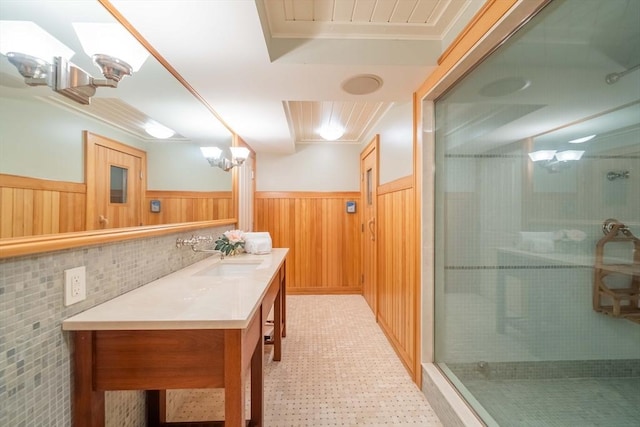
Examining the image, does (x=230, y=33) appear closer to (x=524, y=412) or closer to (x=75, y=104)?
(x=75, y=104)

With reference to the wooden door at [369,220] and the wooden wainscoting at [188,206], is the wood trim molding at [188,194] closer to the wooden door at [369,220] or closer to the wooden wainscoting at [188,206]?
the wooden wainscoting at [188,206]

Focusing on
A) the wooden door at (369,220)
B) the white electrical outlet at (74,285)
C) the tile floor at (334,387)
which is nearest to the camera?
the white electrical outlet at (74,285)

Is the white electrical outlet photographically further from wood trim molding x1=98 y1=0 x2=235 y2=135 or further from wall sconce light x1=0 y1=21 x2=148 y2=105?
wood trim molding x1=98 y1=0 x2=235 y2=135

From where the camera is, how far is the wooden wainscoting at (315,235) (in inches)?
153

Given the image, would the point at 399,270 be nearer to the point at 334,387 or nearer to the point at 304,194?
the point at 334,387

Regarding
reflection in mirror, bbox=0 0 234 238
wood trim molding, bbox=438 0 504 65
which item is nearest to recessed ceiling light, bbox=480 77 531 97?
wood trim molding, bbox=438 0 504 65

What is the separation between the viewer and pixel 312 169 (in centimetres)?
393

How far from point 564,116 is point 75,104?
204 cm

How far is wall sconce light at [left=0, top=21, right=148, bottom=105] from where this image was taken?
2.35ft

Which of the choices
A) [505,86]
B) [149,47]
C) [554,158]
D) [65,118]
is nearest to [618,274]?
[554,158]

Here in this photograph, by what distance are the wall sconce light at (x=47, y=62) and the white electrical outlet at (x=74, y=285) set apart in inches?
22.9

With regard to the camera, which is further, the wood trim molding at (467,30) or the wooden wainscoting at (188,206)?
the wooden wainscoting at (188,206)

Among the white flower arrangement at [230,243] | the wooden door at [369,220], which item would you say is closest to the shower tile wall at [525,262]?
the wooden door at [369,220]

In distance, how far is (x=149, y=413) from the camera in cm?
139
